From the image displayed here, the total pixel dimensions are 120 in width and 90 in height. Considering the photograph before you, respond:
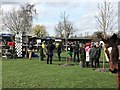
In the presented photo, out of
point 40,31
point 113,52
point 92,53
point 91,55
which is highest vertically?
point 40,31

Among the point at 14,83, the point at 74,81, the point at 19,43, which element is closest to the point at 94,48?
the point at 74,81

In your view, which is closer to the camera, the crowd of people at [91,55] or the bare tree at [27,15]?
the crowd of people at [91,55]

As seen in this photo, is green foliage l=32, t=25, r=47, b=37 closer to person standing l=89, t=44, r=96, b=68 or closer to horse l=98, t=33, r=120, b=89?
person standing l=89, t=44, r=96, b=68

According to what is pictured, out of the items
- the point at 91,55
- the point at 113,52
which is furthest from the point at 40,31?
the point at 113,52

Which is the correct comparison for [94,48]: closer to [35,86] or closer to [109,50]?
[35,86]

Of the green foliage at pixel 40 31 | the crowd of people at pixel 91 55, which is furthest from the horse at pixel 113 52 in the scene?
the green foliage at pixel 40 31

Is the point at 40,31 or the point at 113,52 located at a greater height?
the point at 40,31

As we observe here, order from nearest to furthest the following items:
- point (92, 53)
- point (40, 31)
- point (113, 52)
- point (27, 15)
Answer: point (113, 52)
point (92, 53)
point (27, 15)
point (40, 31)

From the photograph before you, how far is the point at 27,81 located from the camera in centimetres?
1297

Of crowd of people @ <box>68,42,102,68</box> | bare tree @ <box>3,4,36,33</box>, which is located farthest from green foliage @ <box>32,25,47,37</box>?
crowd of people @ <box>68,42,102,68</box>

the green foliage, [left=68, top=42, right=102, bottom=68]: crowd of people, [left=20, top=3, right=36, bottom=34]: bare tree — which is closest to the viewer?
[left=68, top=42, right=102, bottom=68]: crowd of people

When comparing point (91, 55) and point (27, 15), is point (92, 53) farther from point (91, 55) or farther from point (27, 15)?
point (27, 15)

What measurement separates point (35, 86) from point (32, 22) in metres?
49.3

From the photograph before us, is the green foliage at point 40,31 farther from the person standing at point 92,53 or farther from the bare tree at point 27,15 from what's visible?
the person standing at point 92,53
